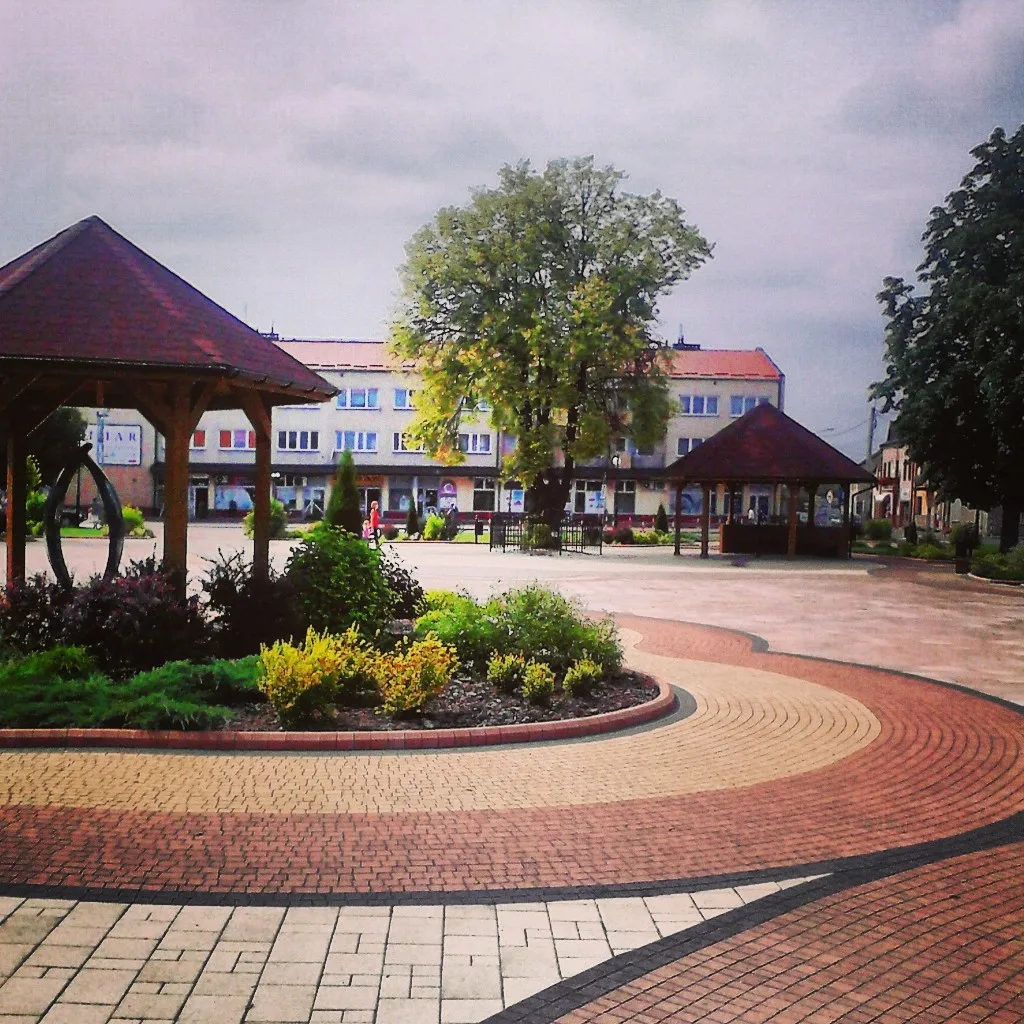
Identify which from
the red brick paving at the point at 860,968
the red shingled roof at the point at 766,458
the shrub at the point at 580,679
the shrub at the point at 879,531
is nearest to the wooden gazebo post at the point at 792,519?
the red shingled roof at the point at 766,458

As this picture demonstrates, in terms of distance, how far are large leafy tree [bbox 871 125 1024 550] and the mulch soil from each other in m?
26.8

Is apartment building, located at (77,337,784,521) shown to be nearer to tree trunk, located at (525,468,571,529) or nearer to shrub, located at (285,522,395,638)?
tree trunk, located at (525,468,571,529)

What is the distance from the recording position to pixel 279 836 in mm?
6145

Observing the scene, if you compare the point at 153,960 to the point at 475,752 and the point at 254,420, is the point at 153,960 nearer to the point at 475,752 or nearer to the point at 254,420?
the point at 475,752

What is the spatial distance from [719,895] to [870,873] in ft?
3.27

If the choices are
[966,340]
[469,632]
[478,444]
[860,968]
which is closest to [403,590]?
[469,632]

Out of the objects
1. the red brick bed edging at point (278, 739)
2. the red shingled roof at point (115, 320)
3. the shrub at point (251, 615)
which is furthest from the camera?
the shrub at point (251, 615)

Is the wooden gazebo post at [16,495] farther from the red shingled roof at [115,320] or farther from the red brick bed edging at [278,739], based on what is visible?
the red brick bed edging at [278,739]

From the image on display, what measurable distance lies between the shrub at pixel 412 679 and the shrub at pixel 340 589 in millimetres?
1701

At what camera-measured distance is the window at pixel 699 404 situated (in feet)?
210

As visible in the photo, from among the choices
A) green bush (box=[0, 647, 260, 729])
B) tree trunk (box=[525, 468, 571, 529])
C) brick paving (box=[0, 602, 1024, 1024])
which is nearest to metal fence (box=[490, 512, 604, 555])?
tree trunk (box=[525, 468, 571, 529])

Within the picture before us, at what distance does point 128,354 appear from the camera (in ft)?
36.8

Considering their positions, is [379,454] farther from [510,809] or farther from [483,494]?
[510,809]

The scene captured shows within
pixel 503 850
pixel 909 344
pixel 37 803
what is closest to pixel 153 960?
pixel 503 850
